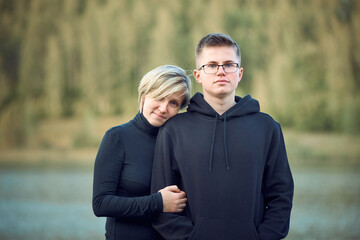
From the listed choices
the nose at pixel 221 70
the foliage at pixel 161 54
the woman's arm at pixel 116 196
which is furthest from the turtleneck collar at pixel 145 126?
the foliage at pixel 161 54

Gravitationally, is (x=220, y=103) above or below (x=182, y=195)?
above

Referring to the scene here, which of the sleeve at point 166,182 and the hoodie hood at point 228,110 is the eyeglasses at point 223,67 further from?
the sleeve at point 166,182

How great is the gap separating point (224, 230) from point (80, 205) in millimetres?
8002

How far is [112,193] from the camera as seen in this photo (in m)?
1.61

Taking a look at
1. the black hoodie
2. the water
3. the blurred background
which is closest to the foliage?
the blurred background

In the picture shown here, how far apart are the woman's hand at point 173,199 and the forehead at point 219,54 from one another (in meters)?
0.48

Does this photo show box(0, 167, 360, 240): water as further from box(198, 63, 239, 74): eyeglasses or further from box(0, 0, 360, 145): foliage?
box(198, 63, 239, 74): eyeglasses

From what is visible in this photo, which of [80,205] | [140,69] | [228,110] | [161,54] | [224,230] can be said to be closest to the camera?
[224,230]

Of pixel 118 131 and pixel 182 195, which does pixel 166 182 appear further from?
pixel 118 131

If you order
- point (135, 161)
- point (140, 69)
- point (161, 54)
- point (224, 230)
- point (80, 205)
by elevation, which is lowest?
point (80, 205)

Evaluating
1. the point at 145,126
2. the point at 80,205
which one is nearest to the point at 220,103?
the point at 145,126

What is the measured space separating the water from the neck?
6.26 meters

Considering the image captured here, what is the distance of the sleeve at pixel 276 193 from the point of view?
4.86 feet

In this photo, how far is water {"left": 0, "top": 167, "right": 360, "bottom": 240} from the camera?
7.69 meters
